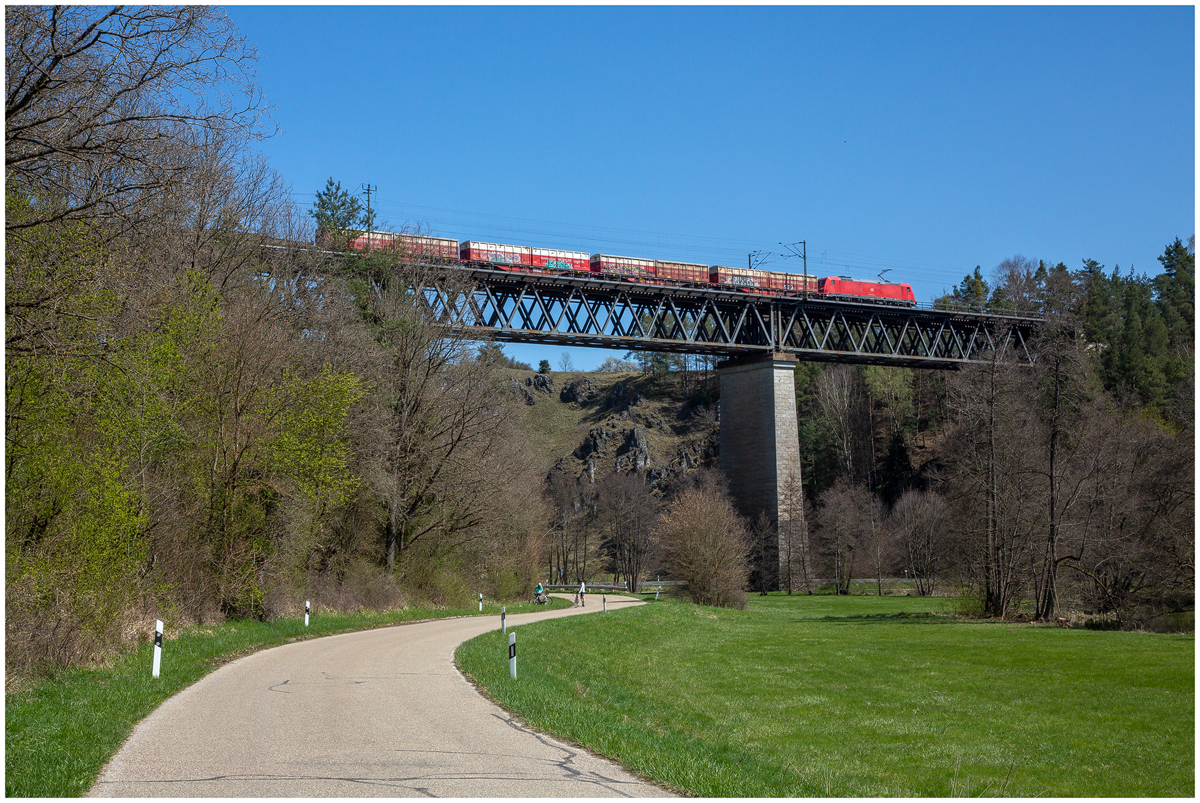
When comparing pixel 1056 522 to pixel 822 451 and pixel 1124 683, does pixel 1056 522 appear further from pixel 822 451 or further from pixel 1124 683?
pixel 822 451

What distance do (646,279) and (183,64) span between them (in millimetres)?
53063

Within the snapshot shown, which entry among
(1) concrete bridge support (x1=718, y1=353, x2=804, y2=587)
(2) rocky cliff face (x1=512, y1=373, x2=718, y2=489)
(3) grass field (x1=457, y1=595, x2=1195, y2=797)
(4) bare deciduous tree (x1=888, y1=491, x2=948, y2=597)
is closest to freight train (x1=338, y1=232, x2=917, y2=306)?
(1) concrete bridge support (x1=718, y1=353, x2=804, y2=587)

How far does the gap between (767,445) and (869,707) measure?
52817 mm

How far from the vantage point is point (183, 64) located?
35.1 feet

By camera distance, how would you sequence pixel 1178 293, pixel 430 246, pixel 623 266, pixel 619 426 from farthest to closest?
pixel 619 426, pixel 1178 293, pixel 623 266, pixel 430 246

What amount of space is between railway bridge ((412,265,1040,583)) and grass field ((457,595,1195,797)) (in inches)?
1294

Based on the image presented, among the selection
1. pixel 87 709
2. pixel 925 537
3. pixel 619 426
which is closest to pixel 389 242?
pixel 87 709

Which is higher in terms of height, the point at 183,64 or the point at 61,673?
the point at 183,64

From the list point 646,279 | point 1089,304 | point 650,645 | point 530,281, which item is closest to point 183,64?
point 650,645

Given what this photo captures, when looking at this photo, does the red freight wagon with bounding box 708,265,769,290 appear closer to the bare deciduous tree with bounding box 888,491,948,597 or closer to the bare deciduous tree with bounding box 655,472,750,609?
the bare deciduous tree with bounding box 888,491,948,597

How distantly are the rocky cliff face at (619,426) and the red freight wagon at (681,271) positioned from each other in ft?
183

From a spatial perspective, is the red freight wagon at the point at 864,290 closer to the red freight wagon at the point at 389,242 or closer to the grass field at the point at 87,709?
the red freight wagon at the point at 389,242

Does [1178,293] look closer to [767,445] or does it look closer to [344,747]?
[767,445]

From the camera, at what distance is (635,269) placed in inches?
2522
